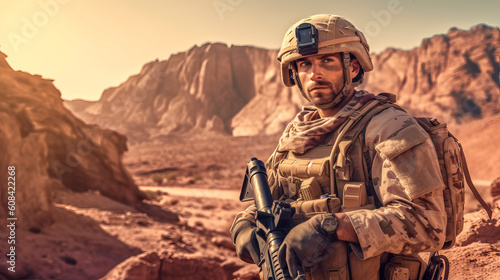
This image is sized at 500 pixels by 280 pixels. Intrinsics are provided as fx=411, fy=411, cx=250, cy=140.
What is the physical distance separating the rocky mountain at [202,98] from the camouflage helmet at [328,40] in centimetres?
4551

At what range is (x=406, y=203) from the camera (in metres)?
1.85

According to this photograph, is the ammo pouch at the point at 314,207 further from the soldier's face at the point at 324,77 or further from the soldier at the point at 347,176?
the soldier's face at the point at 324,77

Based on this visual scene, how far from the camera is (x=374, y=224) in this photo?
181 cm

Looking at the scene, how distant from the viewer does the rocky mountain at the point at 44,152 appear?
810cm

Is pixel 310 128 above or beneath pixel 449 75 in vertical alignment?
beneath

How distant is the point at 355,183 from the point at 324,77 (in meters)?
0.59

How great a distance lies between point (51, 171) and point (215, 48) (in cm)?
5986

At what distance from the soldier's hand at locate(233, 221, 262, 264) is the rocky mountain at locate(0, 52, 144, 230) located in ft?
22.9

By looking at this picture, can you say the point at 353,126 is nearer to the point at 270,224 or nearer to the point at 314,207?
the point at 314,207

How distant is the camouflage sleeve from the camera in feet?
5.93

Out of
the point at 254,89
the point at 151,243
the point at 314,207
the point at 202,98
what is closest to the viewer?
the point at 314,207

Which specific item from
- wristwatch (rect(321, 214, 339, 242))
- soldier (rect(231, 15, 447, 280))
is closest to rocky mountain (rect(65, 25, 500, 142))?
soldier (rect(231, 15, 447, 280))

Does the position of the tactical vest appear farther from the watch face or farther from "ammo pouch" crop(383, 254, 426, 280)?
the watch face

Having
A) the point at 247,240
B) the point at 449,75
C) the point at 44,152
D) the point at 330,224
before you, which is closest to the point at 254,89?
the point at 449,75
